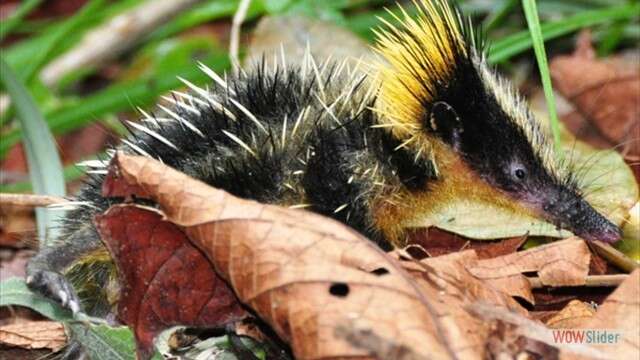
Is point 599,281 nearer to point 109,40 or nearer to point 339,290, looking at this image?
point 339,290

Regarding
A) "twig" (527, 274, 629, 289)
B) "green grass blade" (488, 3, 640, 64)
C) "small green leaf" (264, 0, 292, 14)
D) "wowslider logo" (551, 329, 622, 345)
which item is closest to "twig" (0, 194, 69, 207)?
"twig" (527, 274, 629, 289)

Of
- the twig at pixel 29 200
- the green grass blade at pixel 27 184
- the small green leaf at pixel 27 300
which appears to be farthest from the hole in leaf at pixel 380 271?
the green grass blade at pixel 27 184

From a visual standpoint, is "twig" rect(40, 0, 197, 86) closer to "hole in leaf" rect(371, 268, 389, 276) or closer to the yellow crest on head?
the yellow crest on head

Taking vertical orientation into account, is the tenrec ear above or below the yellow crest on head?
below

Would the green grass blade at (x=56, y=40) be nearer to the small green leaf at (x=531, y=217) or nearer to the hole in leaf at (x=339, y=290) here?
the small green leaf at (x=531, y=217)

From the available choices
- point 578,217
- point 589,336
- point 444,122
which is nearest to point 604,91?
point 578,217
